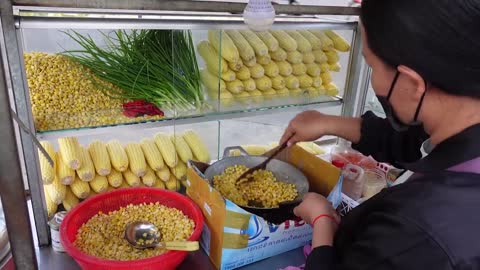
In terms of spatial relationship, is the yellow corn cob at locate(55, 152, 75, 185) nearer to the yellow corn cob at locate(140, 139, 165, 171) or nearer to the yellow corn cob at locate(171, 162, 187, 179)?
the yellow corn cob at locate(140, 139, 165, 171)

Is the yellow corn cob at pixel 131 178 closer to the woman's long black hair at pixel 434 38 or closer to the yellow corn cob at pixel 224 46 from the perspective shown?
the yellow corn cob at pixel 224 46

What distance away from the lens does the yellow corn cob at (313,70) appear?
5.30 ft

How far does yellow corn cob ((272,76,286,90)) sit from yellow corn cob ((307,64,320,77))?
14cm

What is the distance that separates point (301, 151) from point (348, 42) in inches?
22.3

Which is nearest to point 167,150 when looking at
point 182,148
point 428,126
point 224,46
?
point 182,148

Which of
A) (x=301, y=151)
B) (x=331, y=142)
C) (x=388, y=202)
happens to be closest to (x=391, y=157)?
(x=301, y=151)

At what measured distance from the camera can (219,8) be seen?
1283mm

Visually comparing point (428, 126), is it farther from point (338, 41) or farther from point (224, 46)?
point (338, 41)

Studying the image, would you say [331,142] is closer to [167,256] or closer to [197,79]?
[197,79]

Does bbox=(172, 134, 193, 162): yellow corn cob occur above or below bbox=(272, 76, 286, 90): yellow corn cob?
below

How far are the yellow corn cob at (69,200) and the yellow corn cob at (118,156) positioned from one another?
0.19m

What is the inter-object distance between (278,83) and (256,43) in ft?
0.66

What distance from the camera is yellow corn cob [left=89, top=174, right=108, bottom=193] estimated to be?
1407mm

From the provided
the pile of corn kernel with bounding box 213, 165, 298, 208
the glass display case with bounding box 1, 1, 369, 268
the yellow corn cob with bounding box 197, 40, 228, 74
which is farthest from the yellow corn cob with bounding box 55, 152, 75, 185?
the yellow corn cob with bounding box 197, 40, 228, 74
